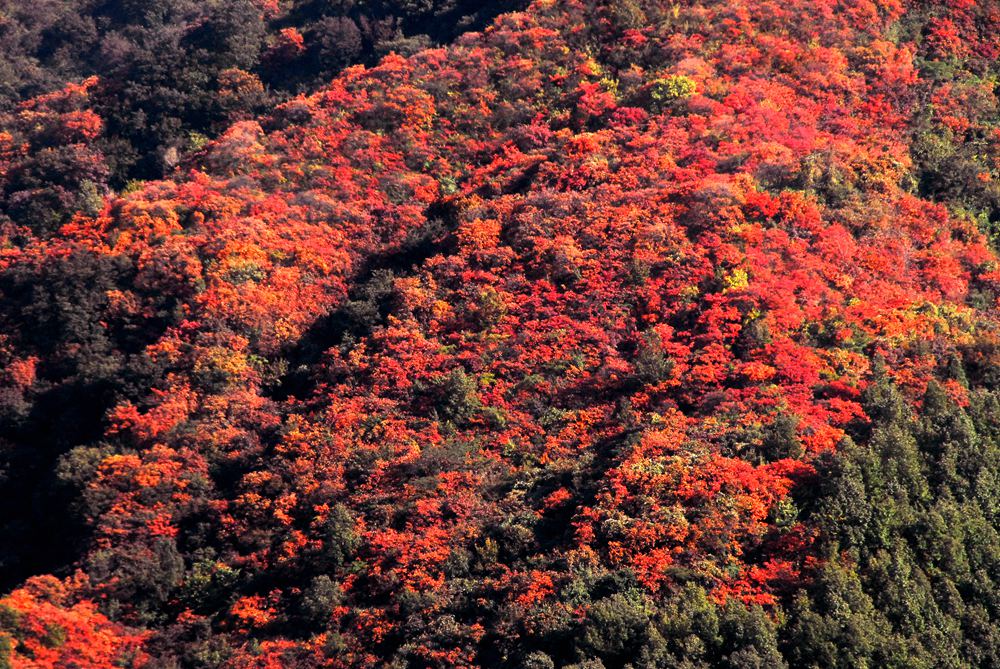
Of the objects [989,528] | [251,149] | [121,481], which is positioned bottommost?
[121,481]

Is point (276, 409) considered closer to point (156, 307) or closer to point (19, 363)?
point (156, 307)

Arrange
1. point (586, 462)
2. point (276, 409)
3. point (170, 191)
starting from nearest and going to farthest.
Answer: point (586, 462) → point (276, 409) → point (170, 191)

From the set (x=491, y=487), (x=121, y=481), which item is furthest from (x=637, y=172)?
(x=121, y=481)

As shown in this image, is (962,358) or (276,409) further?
(276,409)

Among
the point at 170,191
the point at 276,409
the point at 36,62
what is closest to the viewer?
the point at 276,409

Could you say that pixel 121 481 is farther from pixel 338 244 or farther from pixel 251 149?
pixel 251 149

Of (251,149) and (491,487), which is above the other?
(251,149)

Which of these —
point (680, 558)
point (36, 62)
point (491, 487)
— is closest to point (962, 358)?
point (680, 558)
